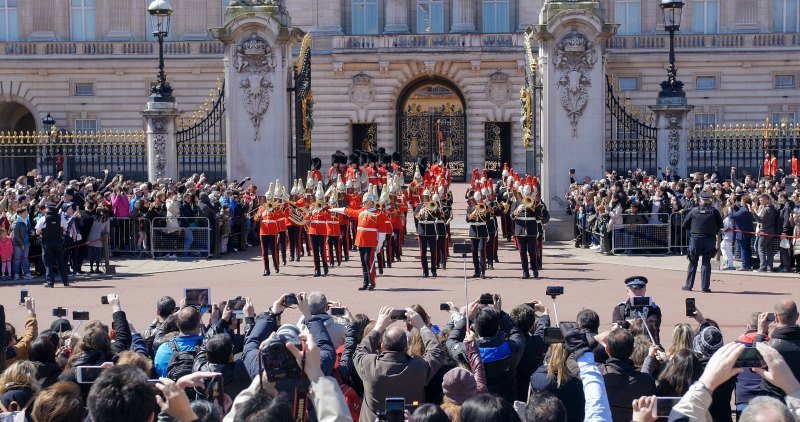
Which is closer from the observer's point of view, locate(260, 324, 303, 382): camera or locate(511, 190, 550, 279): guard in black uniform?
locate(260, 324, 303, 382): camera

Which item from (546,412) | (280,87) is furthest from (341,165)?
(546,412)

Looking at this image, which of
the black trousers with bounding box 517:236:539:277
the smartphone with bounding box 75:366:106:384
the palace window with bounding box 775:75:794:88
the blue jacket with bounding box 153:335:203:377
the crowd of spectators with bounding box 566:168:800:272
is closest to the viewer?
the smartphone with bounding box 75:366:106:384

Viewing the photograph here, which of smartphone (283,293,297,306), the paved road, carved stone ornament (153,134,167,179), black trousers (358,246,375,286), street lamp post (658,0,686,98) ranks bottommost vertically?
the paved road

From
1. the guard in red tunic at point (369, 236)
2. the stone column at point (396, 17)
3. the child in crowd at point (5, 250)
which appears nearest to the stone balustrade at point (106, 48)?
the stone column at point (396, 17)

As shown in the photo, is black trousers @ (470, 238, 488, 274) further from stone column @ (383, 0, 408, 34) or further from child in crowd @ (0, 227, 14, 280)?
stone column @ (383, 0, 408, 34)

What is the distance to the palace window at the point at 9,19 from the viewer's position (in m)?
43.7

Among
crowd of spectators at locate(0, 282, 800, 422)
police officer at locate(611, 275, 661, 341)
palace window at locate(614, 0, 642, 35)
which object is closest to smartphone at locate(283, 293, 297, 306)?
crowd of spectators at locate(0, 282, 800, 422)

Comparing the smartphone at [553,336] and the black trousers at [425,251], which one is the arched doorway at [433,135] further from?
the smartphone at [553,336]

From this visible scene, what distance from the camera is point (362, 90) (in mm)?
42531

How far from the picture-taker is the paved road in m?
14.7

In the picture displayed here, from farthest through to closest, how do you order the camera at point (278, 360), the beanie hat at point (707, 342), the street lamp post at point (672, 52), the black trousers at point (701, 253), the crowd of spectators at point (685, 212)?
the street lamp post at point (672, 52) < the crowd of spectators at point (685, 212) < the black trousers at point (701, 253) < the beanie hat at point (707, 342) < the camera at point (278, 360)

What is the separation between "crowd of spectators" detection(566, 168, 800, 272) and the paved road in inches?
32.4

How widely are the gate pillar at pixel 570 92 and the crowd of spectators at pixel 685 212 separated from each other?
41 cm

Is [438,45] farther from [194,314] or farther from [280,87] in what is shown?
[194,314]
